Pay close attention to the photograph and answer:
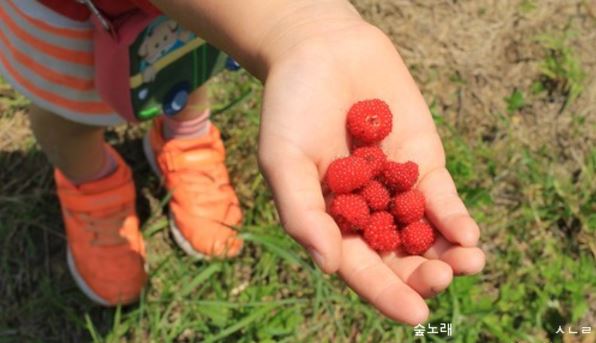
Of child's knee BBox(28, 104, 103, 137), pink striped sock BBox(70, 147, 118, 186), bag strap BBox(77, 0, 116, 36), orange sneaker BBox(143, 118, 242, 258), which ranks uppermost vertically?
bag strap BBox(77, 0, 116, 36)

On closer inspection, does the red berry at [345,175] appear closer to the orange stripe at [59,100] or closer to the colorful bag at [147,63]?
the colorful bag at [147,63]

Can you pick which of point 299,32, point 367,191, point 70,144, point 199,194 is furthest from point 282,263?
point 299,32

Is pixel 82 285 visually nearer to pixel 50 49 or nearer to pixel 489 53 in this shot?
pixel 50 49

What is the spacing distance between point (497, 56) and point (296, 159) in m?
1.61

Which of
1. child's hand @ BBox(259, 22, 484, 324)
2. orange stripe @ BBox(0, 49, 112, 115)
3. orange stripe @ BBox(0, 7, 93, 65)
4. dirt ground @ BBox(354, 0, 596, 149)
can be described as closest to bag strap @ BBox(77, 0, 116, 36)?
orange stripe @ BBox(0, 7, 93, 65)

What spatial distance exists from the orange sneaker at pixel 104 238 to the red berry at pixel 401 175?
0.96 m

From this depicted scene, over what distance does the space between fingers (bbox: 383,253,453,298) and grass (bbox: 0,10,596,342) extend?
70 cm

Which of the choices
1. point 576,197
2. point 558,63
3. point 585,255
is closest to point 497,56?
point 558,63

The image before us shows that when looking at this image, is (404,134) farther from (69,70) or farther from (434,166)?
(69,70)

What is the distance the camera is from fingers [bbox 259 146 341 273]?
3.86ft

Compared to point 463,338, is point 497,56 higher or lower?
higher

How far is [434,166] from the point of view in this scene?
4.75 ft

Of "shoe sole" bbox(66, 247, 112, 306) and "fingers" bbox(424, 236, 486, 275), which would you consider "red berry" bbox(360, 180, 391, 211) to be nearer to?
"fingers" bbox(424, 236, 486, 275)

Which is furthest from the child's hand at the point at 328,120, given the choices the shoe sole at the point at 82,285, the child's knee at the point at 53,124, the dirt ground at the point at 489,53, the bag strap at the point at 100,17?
the dirt ground at the point at 489,53
